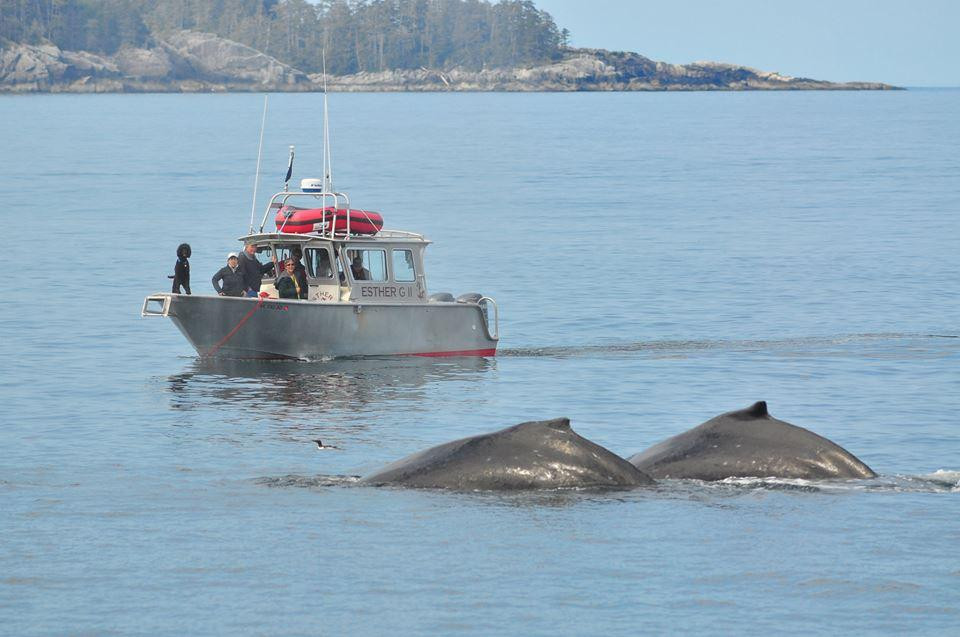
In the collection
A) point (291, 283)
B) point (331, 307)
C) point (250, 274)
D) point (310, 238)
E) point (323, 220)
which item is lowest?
point (331, 307)

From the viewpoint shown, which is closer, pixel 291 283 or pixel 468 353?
pixel 291 283

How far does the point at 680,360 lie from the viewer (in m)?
34.4

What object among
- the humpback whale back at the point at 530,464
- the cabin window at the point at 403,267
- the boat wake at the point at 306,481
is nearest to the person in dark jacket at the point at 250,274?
the cabin window at the point at 403,267

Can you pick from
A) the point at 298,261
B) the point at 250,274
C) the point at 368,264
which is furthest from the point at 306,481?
the point at 368,264

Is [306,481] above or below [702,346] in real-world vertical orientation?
above

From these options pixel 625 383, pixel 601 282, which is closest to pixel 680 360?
pixel 625 383

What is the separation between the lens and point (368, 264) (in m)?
32.8

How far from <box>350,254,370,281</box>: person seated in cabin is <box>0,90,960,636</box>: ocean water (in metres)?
1.86

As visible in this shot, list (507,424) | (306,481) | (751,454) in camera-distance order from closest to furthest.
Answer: (751,454), (306,481), (507,424)

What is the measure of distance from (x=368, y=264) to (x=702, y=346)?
26.5ft

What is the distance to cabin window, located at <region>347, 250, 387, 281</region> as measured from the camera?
32594 millimetres

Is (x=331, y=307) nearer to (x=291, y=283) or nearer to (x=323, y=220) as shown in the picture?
(x=291, y=283)

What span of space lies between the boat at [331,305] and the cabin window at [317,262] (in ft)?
0.06

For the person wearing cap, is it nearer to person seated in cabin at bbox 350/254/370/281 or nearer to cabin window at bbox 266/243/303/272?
cabin window at bbox 266/243/303/272
